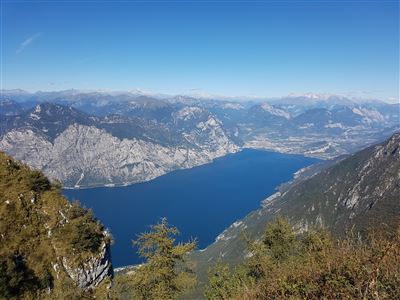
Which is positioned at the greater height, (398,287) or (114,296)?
(398,287)

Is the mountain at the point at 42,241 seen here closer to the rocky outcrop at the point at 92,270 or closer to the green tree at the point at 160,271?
the rocky outcrop at the point at 92,270

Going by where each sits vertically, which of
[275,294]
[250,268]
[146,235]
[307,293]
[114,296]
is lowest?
[250,268]

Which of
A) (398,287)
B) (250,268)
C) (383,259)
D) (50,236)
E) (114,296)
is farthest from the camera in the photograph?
(250,268)

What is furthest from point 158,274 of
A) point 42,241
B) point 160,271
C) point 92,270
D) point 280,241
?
point 280,241

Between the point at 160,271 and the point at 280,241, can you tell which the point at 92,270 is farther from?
the point at 280,241

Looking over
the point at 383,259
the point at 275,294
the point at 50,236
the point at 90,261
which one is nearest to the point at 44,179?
the point at 50,236

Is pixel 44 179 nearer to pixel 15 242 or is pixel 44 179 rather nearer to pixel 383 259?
pixel 15 242

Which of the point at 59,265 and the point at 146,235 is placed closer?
the point at 146,235
